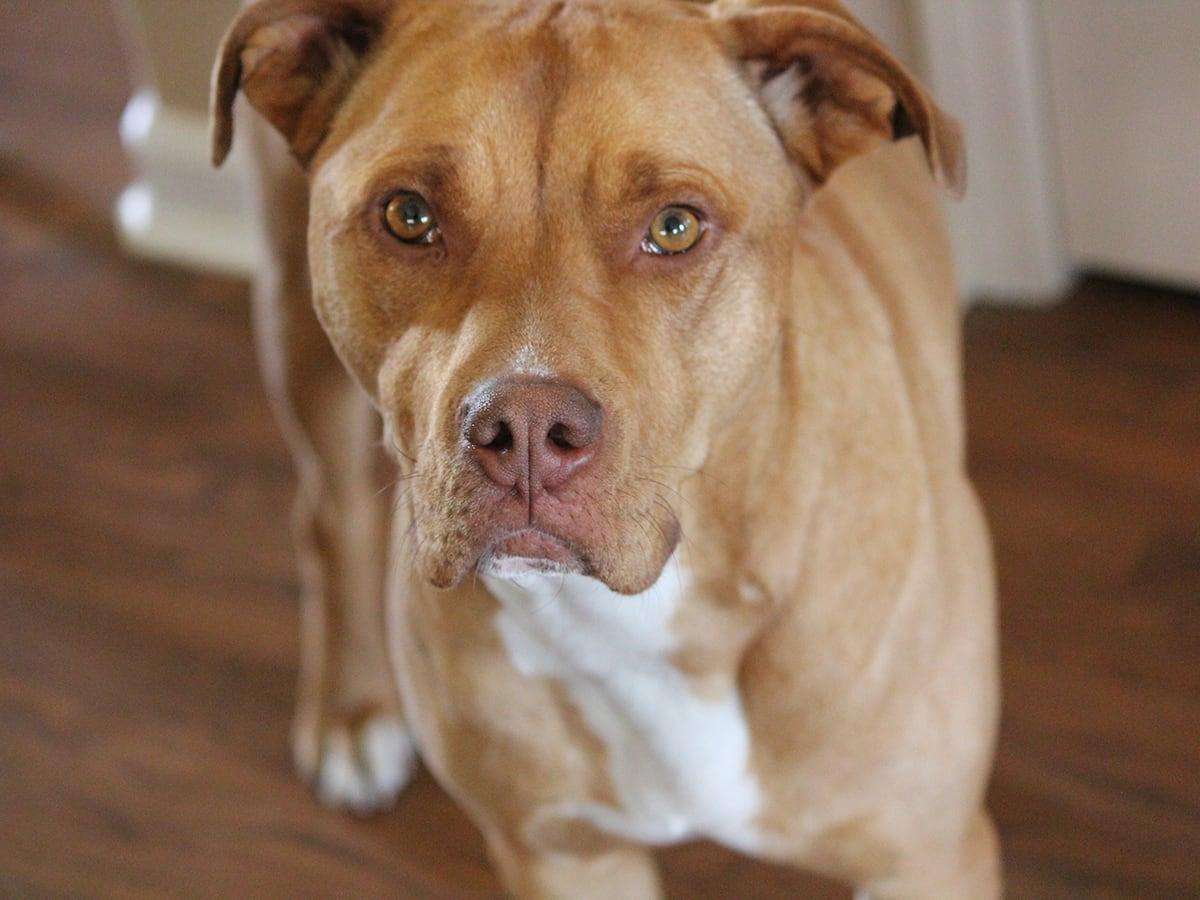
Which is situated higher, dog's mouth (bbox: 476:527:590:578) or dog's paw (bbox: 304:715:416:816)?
dog's mouth (bbox: 476:527:590:578)

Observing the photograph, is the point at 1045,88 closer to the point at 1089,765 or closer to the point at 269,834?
the point at 1089,765

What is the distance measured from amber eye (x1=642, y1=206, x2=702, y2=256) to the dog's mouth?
0.26 meters

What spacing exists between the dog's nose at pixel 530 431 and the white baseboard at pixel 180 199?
2165mm

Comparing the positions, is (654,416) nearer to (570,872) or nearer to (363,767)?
(570,872)

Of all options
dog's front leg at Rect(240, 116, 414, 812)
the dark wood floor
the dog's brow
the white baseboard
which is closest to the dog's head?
the dog's brow

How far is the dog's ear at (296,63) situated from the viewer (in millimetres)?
1520

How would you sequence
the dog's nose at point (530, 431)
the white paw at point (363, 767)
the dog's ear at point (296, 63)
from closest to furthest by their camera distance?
the dog's nose at point (530, 431) < the dog's ear at point (296, 63) < the white paw at point (363, 767)

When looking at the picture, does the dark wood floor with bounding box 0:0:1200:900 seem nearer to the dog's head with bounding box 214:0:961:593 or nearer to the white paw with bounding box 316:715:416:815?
the white paw with bounding box 316:715:416:815

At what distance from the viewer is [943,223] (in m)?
2.15

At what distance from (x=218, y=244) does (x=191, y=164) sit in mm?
187

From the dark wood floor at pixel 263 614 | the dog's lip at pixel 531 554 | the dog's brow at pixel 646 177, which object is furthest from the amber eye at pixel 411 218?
the dark wood floor at pixel 263 614

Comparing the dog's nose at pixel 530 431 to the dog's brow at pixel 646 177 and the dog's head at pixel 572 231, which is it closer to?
Answer: the dog's head at pixel 572 231

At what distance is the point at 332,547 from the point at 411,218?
113cm

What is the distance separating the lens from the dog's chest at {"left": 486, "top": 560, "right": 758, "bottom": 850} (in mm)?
1567
